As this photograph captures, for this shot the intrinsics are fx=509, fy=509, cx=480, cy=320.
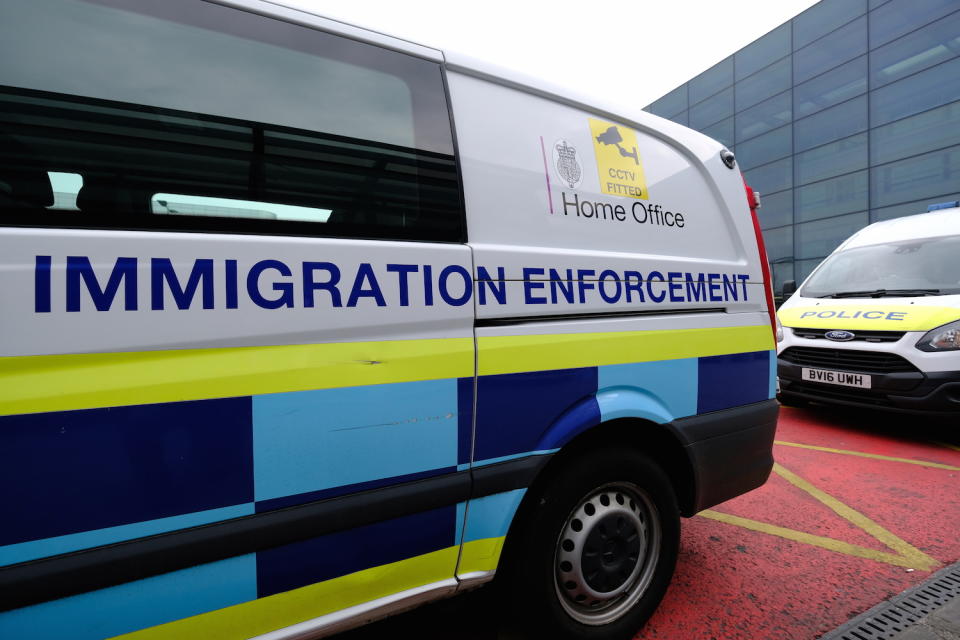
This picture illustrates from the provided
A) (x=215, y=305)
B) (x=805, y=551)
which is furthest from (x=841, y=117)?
(x=215, y=305)

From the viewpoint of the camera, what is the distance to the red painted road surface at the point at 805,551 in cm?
184

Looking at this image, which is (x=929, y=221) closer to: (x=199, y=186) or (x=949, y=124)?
(x=199, y=186)

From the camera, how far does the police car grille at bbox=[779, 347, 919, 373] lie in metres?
3.74

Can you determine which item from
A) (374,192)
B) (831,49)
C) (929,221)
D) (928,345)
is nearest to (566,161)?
(374,192)

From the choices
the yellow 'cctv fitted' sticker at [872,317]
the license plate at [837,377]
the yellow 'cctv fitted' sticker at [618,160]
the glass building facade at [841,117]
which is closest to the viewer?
the yellow 'cctv fitted' sticker at [618,160]

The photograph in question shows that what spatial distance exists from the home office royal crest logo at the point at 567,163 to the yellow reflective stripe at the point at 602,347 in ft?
1.57

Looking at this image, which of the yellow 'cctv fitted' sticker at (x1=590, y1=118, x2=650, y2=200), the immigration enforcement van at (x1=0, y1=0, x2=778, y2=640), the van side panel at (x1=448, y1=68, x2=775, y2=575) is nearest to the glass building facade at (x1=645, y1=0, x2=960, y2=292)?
the van side panel at (x1=448, y1=68, x2=775, y2=575)

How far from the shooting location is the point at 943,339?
3.58 meters

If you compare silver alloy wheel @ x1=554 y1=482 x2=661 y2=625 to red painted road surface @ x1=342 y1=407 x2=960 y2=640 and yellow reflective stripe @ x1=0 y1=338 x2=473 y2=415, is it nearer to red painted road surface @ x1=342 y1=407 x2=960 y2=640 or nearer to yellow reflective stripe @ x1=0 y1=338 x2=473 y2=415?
red painted road surface @ x1=342 y1=407 x2=960 y2=640

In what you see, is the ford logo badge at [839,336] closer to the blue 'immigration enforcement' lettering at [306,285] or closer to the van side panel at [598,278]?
the van side panel at [598,278]

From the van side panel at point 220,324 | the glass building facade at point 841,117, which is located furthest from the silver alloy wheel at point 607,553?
the glass building facade at point 841,117

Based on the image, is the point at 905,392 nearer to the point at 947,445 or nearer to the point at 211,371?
the point at 947,445

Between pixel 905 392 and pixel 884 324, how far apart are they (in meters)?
0.51

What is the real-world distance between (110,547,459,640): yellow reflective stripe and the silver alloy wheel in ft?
1.41
